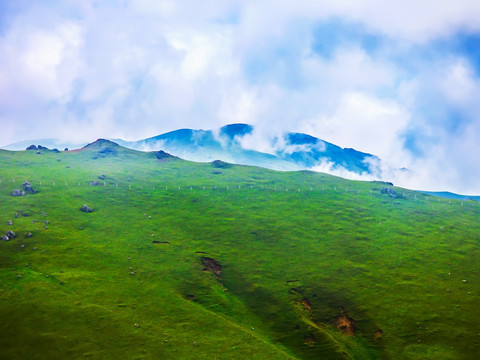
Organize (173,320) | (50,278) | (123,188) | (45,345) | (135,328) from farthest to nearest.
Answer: (123,188)
(50,278)
(173,320)
(135,328)
(45,345)

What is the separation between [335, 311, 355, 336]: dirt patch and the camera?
8159 centimetres

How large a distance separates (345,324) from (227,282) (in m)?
32.7

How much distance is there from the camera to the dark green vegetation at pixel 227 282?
225 ft

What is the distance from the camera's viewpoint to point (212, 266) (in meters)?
105

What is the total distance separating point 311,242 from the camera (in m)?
129

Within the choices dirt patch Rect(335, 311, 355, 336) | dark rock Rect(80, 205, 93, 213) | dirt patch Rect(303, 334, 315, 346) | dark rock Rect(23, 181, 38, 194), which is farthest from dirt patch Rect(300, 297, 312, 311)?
dark rock Rect(23, 181, 38, 194)

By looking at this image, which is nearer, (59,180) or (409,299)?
(409,299)

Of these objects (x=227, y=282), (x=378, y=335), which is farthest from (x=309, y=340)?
(x=227, y=282)

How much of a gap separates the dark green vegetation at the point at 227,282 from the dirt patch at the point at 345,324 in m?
0.36

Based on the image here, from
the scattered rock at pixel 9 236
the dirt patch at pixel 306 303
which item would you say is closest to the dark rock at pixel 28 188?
the scattered rock at pixel 9 236

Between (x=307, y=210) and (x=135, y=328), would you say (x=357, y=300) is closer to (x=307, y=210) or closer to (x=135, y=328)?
(x=135, y=328)

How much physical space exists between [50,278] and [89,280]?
343 inches

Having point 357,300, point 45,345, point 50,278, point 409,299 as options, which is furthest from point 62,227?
point 409,299

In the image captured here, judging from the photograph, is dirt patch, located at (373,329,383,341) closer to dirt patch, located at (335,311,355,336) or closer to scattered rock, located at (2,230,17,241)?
dirt patch, located at (335,311,355,336)
